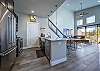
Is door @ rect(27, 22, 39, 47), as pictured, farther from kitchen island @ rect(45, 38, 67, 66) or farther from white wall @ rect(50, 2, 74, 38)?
kitchen island @ rect(45, 38, 67, 66)

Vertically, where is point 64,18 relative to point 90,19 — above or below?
above

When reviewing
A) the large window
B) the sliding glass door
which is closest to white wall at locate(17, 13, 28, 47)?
the large window

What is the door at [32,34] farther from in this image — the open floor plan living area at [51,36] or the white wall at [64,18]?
the white wall at [64,18]

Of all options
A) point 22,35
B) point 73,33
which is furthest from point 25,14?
point 73,33

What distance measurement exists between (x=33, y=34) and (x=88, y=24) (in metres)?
7.77

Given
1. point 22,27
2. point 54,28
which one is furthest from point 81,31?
point 22,27

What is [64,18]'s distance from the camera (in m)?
13.5

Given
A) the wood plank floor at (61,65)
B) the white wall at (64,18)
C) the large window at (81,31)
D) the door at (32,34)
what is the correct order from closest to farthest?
the wood plank floor at (61,65), the door at (32,34), the white wall at (64,18), the large window at (81,31)

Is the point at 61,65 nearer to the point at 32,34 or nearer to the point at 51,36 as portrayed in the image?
the point at 32,34

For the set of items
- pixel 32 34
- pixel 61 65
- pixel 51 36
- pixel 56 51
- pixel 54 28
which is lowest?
pixel 61 65

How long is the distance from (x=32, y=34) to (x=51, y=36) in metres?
2.38

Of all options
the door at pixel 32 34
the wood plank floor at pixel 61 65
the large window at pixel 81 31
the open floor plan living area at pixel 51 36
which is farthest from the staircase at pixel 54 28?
the wood plank floor at pixel 61 65

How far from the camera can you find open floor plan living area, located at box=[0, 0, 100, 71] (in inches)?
154

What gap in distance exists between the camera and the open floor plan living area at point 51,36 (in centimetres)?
390
